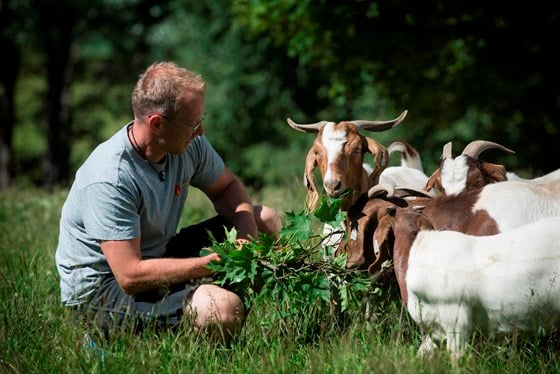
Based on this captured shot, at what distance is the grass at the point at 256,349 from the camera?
13.3ft

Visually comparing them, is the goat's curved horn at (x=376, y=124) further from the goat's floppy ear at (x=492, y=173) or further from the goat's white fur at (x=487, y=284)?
the goat's white fur at (x=487, y=284)

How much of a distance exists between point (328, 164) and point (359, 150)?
249 millimetres

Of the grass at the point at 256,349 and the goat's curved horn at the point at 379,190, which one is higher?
the goat's curved horn at the point at 379,190

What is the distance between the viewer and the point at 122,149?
4582mm

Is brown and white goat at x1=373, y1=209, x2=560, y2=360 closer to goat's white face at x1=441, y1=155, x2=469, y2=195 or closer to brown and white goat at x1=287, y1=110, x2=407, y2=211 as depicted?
brown and white goat at x1=287, y1=110, x2=407, y2=211

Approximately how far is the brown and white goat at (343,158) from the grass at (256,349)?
0.79 m

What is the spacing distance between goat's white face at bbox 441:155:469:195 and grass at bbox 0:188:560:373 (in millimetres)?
903

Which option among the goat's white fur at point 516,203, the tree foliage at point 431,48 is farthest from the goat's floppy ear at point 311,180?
the tree foliage at point 431,48

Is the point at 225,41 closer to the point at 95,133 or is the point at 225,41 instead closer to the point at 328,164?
the point at 95,133

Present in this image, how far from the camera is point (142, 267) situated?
14.4 feet

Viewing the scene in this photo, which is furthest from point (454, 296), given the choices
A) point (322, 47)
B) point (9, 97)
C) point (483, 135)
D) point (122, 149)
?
point (9, 97)

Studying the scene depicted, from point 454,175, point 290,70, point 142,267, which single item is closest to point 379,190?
point 454,175

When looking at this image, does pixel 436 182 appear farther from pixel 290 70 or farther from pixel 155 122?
pixel 290 70

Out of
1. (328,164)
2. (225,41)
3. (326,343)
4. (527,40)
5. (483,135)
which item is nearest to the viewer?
(326,343)
